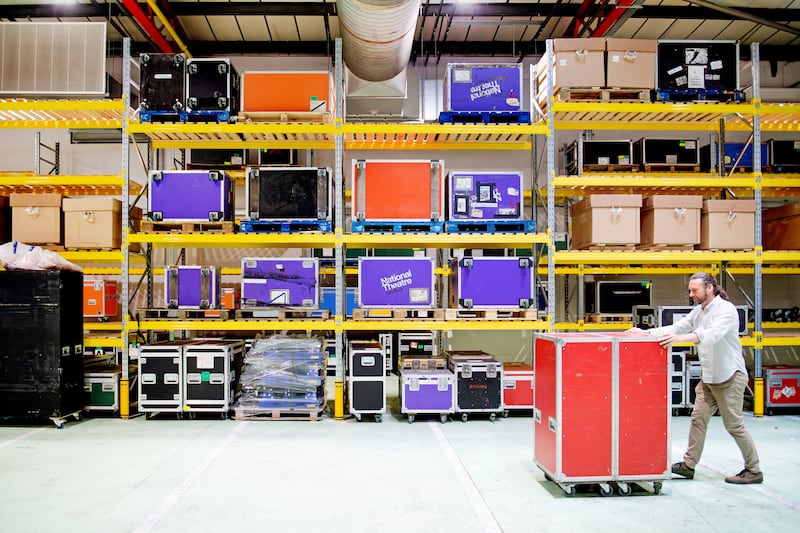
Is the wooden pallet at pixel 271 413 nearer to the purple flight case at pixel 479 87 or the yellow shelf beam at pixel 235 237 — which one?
the yellow shelf beam at pixel 235 237

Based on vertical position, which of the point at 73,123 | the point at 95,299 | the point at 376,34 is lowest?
the point at 95,299

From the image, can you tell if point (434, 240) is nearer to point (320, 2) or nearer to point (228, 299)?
point (228, 299)

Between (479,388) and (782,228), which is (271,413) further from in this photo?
(782,228)

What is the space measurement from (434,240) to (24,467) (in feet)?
17.3

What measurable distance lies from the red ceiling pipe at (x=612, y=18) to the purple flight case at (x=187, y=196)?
286 inches

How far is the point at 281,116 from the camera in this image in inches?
301

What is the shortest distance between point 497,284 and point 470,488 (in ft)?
11.2

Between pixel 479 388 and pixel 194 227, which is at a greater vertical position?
pixel 194 227

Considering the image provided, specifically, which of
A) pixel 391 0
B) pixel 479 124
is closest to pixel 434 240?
pixel 479 124

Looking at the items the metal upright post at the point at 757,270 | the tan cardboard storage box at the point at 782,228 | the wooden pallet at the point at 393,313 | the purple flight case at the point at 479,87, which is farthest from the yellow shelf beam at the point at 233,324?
the tan cardboard storage box at the point at 782,228

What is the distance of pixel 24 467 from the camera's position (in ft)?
17.3

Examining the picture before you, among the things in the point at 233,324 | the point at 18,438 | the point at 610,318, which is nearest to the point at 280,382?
the point at 233,324

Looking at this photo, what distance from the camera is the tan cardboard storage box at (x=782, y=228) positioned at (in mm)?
8555

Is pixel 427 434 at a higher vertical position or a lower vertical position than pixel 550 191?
lower
